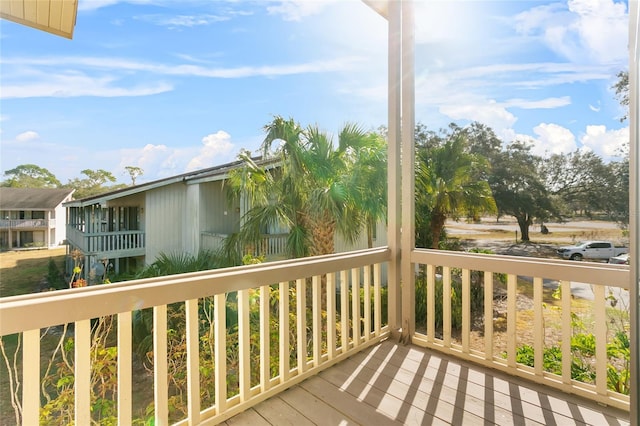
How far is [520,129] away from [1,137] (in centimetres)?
288

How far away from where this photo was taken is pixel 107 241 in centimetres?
167

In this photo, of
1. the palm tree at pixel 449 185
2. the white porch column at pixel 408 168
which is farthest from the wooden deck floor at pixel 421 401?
the palm tree at pixel 449 185

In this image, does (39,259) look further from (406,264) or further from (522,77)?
(522,77)

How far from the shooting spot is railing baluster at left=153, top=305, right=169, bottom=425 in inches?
57.3

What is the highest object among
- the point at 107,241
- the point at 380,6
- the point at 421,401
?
the point at 380,6

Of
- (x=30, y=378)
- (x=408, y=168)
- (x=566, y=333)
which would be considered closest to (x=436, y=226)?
(x=408, y=168)

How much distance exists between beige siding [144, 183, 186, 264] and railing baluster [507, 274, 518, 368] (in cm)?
216

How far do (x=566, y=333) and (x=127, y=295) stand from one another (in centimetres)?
238

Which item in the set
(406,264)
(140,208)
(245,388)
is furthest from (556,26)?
(245,388)

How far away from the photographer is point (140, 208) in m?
1.77

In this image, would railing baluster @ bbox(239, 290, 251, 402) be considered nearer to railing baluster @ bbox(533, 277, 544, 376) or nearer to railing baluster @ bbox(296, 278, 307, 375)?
railing baluster @ bbox(296, 278, 307, 375)

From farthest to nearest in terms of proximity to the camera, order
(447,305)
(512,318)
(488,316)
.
A: (447,305)
(488,316)
(512,318)

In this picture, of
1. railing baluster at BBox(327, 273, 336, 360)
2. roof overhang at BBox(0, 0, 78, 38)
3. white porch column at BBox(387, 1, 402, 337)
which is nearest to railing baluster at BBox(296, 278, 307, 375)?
railing baluster at BBox(327, 273, 336, 360)

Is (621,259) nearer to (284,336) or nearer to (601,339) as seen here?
(601,339)
